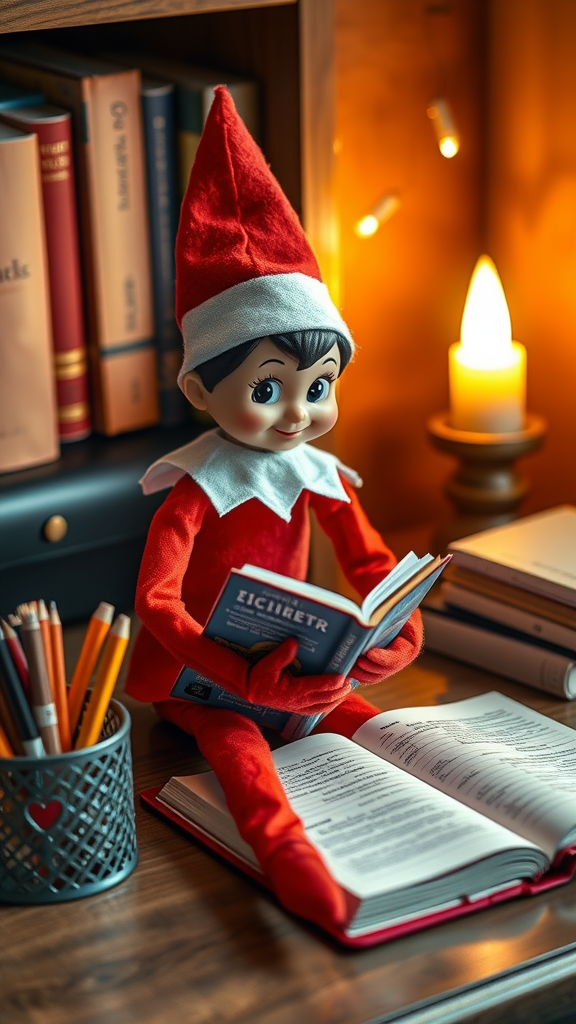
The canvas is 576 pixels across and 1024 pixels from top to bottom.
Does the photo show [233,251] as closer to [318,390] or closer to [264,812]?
[318,390]

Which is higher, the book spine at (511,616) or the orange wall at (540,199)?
the orange wall at (540,199)

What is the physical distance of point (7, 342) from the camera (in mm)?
1043

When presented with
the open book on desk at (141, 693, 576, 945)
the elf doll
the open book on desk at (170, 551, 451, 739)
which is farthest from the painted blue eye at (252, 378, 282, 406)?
the open book on desk at (141, 693, 576, 945)

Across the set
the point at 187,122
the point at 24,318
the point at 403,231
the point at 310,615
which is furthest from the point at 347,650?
the point at 403,231

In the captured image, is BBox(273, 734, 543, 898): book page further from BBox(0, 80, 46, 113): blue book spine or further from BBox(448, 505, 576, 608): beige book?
BBox(0, 80, 46, 113): blue book spine

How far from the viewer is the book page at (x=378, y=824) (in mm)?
742

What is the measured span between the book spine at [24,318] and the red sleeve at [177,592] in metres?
0.21

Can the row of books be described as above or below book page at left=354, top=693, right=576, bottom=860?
above

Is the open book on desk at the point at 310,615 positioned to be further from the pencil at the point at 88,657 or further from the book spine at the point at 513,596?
the book spine at the point at 513,596

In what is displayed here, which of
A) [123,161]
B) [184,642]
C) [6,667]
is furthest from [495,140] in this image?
[6,667]

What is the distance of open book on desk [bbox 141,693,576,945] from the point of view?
0.73 metres

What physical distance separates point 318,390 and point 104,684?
269 millimetres

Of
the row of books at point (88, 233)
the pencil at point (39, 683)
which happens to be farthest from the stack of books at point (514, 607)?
the pencil at point (39, 683)

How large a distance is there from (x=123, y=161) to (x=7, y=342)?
0.59 feet
